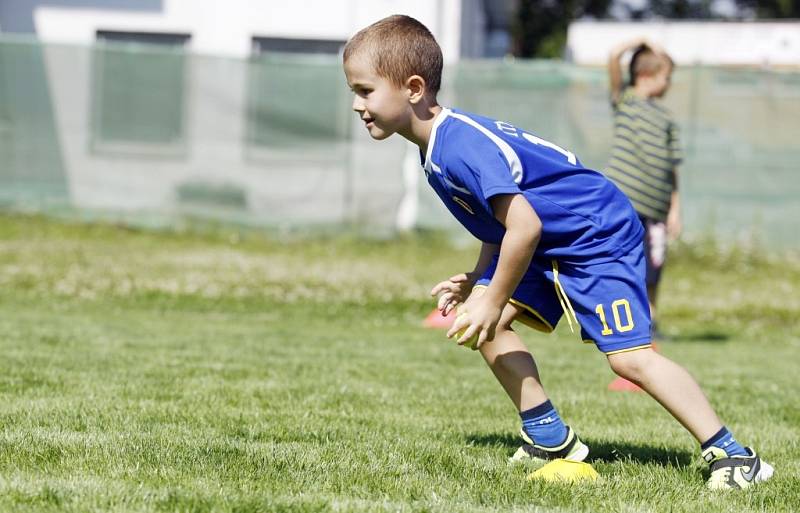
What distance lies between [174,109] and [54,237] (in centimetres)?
228

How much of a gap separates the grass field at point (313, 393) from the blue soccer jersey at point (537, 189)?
82 centimetres

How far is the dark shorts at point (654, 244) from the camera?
8273 millimetres

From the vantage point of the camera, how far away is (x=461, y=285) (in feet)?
14.5

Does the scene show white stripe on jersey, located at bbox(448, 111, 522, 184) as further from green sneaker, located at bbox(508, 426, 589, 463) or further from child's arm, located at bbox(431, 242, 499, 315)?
green sneaker, located at bbox(508, 426, 589, 463)

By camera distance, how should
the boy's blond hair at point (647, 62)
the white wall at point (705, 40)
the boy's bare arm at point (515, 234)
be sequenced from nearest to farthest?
the boy's bare arm at point (515, 234), the boy's blond hair at point (647, 62), the white wall at point (705, 40)

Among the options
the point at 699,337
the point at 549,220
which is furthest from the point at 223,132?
the point at 549,220

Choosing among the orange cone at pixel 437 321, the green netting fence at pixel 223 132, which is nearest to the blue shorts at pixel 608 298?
the orange cone at pixel 437 321

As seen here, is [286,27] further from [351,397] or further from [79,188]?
[351,397]

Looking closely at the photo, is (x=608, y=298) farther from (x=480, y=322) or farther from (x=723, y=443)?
(x=723, y=443)

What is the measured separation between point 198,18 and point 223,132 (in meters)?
3.55

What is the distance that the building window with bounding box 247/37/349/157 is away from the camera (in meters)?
15.1

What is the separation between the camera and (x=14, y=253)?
41.6 ft

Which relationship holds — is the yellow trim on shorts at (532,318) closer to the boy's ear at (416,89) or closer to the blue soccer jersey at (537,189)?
the blue soccer jersey at (537,189)

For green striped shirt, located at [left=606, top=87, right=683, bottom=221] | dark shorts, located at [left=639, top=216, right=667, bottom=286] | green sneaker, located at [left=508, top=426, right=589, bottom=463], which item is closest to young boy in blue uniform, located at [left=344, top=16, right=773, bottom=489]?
green sneaker, located at [left=508, top=426, right=589, bottom=463]
